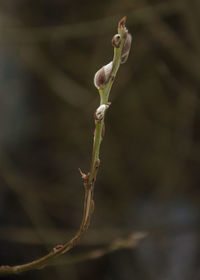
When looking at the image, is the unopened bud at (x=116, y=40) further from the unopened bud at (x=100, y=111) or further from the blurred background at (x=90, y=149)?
the blurred background at (x=90, y=149)

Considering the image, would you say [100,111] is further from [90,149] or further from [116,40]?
[90,149]

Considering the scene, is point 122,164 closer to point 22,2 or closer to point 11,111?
point 11,111

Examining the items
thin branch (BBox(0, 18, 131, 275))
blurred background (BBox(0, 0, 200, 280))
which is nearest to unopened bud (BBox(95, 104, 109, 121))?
thin branch (BBox(0, 18, 131, 275))

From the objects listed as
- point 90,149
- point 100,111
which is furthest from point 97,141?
point 90,149

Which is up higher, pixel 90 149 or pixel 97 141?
pixel 90 149

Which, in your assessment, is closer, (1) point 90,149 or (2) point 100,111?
(2) point 100,111

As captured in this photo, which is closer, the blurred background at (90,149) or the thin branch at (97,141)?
the thin branch at (97,141)

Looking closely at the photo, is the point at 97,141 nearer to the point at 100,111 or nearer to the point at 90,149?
the point at 100,111

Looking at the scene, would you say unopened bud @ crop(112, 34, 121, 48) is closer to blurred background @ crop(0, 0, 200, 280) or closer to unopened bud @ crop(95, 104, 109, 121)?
unopened bud @ crop(95, 104, 109, 121)

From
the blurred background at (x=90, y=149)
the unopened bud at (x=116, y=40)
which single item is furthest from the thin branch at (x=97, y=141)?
the blurred background at (x=90, y=149)

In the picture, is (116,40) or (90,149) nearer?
(116,40)


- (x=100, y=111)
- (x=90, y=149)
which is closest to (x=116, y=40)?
(x=100, y=111)
